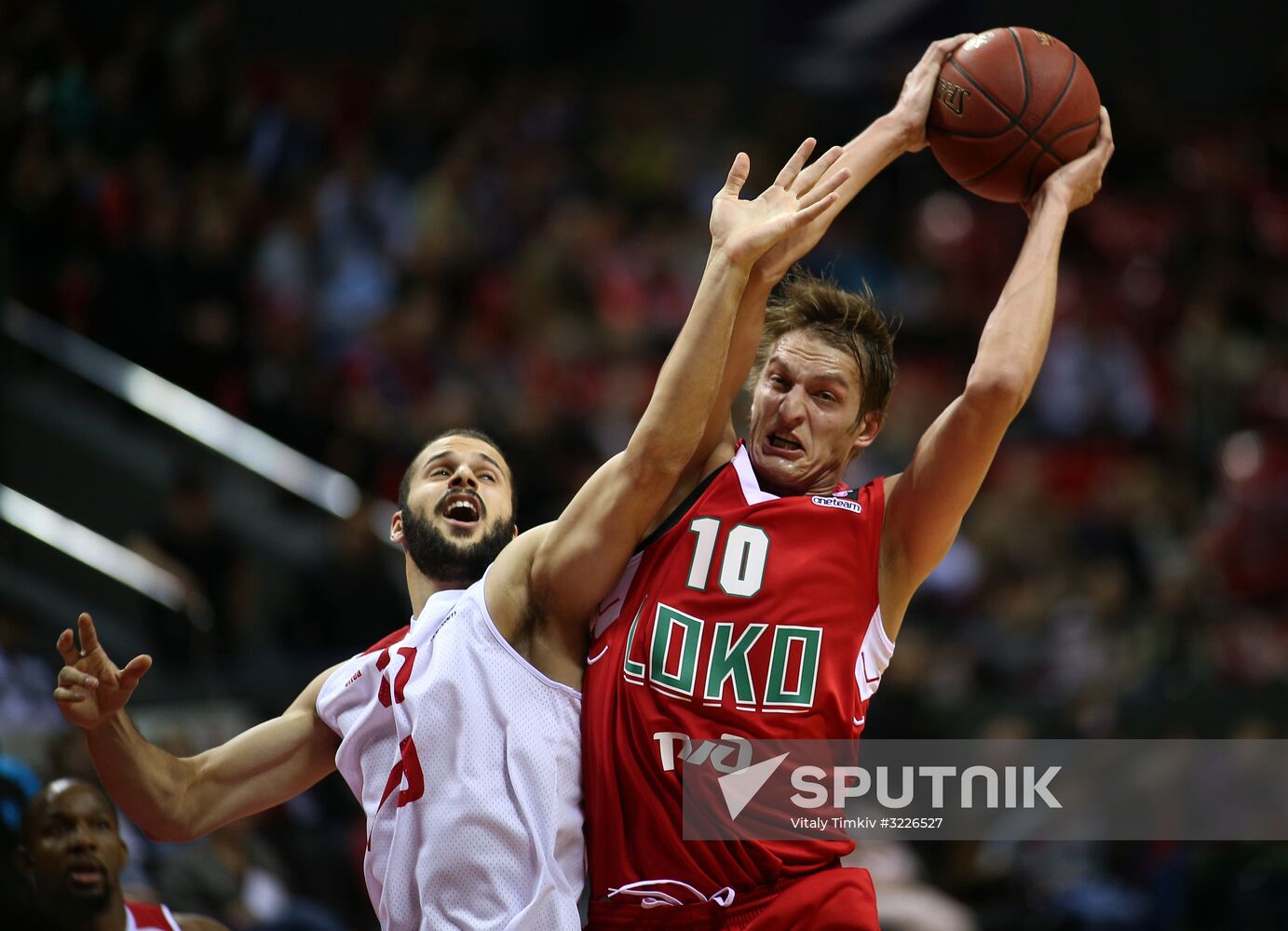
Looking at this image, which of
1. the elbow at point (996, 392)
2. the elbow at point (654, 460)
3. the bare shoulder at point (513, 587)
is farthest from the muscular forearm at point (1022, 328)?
the bare shoulder at point (513, 587)

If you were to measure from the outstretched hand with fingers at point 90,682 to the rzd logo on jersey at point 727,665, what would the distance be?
1260 millimetres

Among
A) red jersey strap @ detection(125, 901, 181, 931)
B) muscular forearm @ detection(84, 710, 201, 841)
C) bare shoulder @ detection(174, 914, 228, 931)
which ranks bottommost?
red jersey strap @ detection(125, 901, 181, 931)

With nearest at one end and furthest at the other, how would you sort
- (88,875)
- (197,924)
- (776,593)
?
(776,593) → (88,875) → (197,924)

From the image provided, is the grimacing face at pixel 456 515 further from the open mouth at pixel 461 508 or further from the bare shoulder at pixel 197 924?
the bare shoulder at pixel 197 924

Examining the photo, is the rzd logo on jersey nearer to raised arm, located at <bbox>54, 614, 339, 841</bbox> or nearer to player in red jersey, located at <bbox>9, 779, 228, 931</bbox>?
raised arm, located at <bbox>54, 614, 339, 841</bbox>

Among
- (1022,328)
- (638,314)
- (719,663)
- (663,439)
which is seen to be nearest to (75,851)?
(719,663)

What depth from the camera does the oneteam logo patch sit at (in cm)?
396

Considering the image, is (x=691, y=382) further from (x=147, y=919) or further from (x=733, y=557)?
(x=147, y=919)

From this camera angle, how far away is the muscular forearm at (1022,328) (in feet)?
12.8

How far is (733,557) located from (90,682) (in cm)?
160

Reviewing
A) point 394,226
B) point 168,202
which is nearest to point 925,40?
point 394,226

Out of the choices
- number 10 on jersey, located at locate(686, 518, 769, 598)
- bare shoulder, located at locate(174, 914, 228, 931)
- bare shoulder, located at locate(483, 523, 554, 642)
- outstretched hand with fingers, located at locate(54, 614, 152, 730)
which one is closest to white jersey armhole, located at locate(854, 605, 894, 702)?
number 10 on jersey, located at locate(686, 518, 769, 598)

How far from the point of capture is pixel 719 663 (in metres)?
3.80

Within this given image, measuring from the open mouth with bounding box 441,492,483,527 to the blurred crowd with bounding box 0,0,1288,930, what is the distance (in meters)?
4.02
